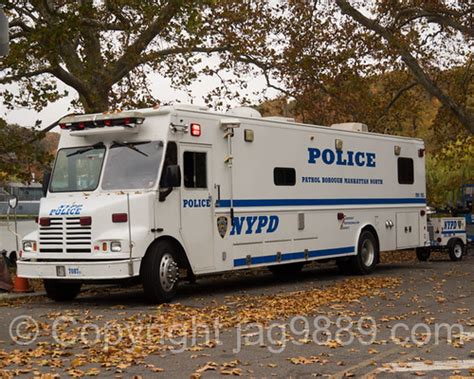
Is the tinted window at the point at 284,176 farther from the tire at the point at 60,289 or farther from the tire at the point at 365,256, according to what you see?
the tire at the point at 60,289

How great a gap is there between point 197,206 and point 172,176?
1.03 m

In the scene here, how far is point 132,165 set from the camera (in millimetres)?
13586

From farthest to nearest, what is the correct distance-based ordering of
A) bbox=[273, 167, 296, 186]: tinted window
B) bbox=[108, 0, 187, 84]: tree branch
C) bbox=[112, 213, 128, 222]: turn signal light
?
bbox=[108, 0, 187, 84]: tree branch → bbox=[273, 167, 296, 186]: tinted window → bbox=[112, 213, 128, 222]: turn signal light

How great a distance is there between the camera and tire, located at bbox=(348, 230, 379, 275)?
18328 mm

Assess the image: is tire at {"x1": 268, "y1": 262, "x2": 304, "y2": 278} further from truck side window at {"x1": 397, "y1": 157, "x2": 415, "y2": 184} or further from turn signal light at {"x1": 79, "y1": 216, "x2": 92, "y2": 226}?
turn signal light at {"x1": 79, "y1": 216, "x2": 92, "y2": 226}

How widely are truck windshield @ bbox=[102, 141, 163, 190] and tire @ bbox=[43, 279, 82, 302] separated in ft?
6.44

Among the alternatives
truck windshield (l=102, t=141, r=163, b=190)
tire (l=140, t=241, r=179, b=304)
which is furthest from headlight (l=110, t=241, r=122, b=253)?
truck windshield (l=102, t=141, r=163, b=190)

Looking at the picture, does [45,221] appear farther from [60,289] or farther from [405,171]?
[405,171]

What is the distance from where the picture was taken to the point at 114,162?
13750 mm

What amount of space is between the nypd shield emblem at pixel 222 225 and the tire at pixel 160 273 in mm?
1169

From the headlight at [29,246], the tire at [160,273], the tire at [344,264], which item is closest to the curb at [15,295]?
the headlight at [29,246]

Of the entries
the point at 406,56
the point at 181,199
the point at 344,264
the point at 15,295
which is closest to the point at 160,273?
the point at 181,199

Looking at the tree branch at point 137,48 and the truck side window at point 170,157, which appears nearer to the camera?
the truck side window at point 170,157

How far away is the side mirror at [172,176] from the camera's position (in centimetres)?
1320
